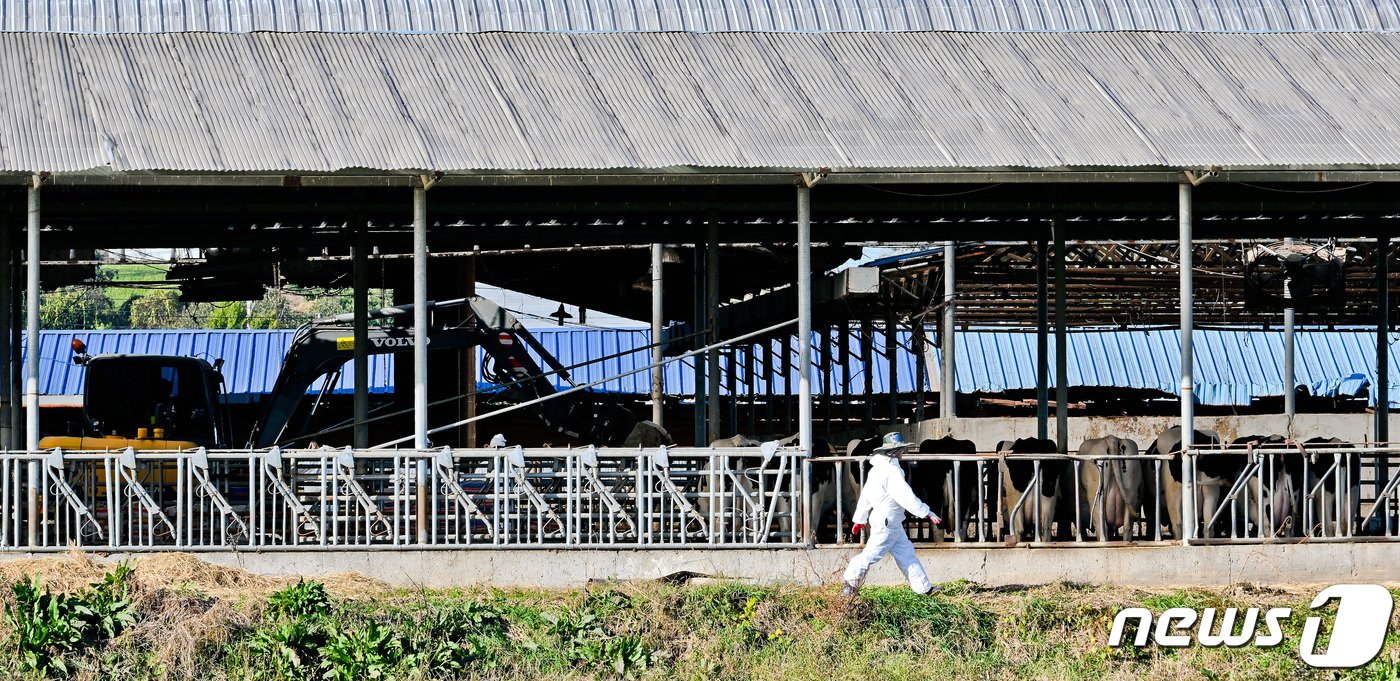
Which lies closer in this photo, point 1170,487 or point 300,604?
point 300,604

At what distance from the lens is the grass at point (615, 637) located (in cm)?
1237

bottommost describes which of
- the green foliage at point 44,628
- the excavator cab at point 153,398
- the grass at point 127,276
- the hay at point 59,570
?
the green foliage at point 44,628

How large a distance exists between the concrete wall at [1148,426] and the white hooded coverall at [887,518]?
1757 cm

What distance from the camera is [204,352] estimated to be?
1537 inches

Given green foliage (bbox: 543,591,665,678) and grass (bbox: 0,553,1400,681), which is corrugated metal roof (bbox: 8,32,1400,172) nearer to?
grass (bbox: 0,553,1400,681)

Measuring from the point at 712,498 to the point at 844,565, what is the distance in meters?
1.29

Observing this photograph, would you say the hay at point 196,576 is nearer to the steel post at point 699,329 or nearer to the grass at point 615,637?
the grass at point 615,637

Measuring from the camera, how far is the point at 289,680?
12.2m

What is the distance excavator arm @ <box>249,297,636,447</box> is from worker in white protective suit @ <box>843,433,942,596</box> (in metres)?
9.03

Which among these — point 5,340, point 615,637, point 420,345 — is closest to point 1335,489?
point 615,637

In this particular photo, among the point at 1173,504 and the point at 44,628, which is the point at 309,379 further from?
the point at 1173,504
